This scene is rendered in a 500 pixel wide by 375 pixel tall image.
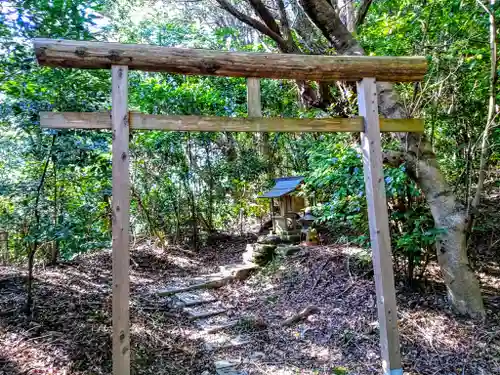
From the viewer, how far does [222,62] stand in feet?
7.98

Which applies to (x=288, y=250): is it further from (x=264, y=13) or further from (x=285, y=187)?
(x=264, y=13)

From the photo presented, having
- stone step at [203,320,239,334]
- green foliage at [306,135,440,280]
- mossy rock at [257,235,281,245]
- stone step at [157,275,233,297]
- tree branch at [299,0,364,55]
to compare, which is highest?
tree branch at [299,0,364,55]

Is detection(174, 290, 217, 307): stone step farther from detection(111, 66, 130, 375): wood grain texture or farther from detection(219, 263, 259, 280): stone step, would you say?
detection(111, 66, 130, 375): wood grain texture

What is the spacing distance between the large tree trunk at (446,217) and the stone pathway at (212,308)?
2.30 m

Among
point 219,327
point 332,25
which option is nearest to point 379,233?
point 219,327

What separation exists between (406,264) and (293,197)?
2564mm

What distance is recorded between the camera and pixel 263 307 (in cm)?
443

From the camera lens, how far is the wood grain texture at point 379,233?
8.34ft

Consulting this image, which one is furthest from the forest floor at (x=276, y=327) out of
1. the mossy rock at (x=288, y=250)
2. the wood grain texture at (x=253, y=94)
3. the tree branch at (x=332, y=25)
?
the tree branch at (x=332, y=25)

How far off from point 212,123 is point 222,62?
0.46 m

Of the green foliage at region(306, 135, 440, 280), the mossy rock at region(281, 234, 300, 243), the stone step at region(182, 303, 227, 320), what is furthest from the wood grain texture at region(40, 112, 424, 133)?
the mossy rock at region(281, 234, 300, 243)

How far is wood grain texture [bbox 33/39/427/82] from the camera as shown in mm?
2146

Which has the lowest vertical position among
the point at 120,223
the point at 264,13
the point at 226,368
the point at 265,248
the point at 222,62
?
the point at 226,368

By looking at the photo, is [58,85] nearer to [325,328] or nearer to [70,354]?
[70,354]
